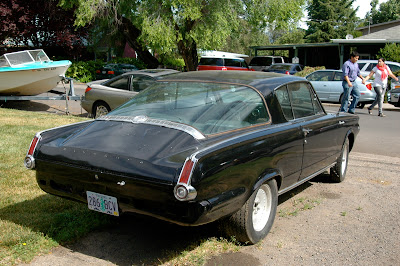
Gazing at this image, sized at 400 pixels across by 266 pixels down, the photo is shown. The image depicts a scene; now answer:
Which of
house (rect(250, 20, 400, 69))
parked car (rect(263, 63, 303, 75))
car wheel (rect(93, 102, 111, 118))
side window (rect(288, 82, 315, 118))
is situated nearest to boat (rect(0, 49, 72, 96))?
car wheel (rect(93, 102, 111, 118))

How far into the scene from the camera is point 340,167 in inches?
244

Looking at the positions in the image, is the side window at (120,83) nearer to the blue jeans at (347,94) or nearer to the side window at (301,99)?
the blue jeans at (347,94)

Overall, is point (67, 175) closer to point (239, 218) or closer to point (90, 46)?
point (239, 218)

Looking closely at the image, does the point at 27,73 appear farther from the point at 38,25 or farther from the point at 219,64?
the point at 38,25

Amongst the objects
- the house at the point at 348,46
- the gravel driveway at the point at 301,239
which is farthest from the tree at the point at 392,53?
the gravel driveway at the point at 301,239

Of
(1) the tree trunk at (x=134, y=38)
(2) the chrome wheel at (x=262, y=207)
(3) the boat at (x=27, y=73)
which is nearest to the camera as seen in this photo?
(2) the chrome wheel at (x=262, y=207)

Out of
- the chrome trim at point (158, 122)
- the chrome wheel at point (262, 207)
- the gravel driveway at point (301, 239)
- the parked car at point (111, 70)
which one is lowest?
the gravel driveway at point (301, 239)

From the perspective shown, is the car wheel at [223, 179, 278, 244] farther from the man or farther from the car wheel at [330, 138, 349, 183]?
the man

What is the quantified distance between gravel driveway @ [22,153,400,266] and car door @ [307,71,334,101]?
40.2 feet

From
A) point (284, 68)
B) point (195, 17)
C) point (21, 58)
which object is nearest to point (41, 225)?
point (21, 58)

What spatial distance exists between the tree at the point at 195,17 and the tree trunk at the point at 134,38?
425 cm

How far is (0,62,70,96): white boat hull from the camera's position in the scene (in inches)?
541

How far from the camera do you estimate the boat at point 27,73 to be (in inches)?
540

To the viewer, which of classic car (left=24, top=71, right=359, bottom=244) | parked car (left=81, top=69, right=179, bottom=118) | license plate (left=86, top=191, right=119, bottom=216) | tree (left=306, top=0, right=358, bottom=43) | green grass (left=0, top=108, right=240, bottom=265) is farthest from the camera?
tree (left=306, top=0, right=358, bottom=43)
